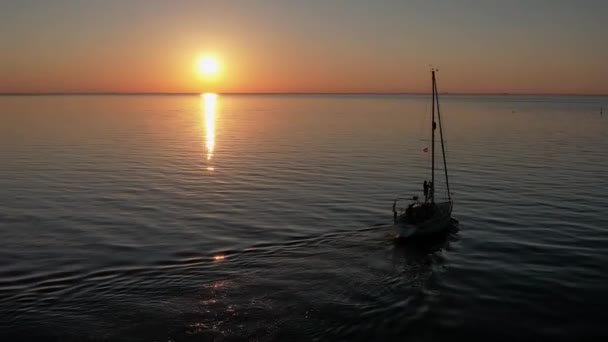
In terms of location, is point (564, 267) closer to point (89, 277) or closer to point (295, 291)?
point (295, 291)

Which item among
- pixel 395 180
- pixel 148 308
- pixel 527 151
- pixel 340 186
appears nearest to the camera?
pixel 148 308

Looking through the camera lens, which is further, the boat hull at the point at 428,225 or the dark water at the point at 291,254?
the boat hull at the point at 428,225

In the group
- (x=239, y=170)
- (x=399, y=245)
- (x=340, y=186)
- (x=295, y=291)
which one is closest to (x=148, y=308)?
(x=295, y=291)

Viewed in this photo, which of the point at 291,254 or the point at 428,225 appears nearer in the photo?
the point at 291,254

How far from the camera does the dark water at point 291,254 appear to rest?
2939 centimetres

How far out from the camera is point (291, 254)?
4097 cm

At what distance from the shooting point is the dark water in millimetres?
29391

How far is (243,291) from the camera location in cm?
3316

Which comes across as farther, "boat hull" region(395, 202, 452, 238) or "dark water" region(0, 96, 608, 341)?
"boat hull" region(395, 202, 452, 238)

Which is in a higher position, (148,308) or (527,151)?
(527,151)

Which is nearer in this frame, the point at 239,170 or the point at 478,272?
the point at 478,272

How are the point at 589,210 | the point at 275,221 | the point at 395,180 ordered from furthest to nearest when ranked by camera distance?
the point at 395,180, the point at 589,210, the point at 275,221

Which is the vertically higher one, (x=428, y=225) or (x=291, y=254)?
(x=428, y=225)

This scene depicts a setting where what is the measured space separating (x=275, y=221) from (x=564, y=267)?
Answer: 25702 mm
